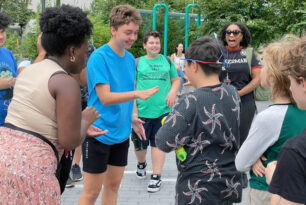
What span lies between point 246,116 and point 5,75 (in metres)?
2.88

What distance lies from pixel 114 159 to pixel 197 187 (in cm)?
121

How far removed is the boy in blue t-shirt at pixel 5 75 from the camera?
3781mm

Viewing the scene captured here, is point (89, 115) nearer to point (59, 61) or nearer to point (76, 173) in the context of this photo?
point (59, 61)

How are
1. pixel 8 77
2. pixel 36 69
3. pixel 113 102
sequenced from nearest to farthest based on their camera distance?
1. pixel 36 69
2. pixel 113 102
3. pixel 8 77

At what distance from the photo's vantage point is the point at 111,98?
10.5 ft

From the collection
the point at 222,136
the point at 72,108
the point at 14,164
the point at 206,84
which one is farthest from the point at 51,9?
the point at 222,136

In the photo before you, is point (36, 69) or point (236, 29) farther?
point (236, 29)

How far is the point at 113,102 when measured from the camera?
3.21 meters

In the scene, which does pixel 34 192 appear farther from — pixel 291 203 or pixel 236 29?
pixel 236 29

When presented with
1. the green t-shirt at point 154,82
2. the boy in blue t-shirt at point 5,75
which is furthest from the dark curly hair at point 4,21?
the green t-shirt at point 154,82

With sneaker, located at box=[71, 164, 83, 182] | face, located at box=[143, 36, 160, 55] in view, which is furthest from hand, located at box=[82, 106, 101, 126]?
sneaker, located at box=[71, 164, 83, 182]

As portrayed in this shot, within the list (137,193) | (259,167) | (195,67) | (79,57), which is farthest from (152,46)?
(259,167)

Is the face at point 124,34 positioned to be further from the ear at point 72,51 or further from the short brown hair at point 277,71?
the short brown hair at point 277,71

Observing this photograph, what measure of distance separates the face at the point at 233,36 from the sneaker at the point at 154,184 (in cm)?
198
